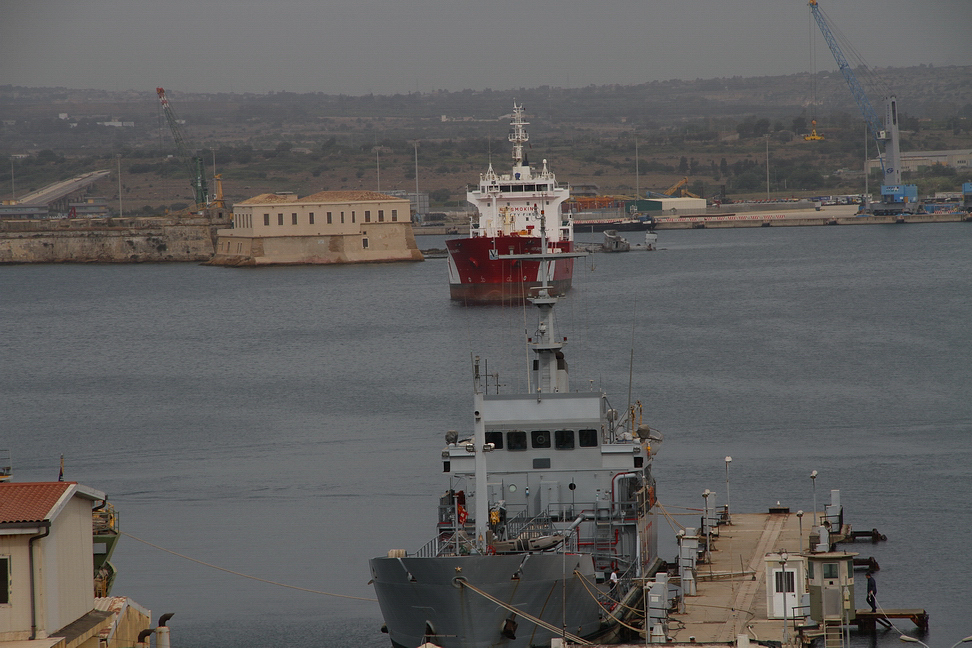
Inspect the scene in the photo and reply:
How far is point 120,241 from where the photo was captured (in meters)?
163

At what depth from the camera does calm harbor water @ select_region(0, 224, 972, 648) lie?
3020 cm

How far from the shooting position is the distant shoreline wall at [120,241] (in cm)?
16238

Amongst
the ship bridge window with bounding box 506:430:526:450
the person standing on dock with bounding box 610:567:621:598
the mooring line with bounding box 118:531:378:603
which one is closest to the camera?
the person standing on dock with bounding box 610:567:621:598

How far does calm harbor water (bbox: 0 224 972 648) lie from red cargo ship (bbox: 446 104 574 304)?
8.23 feet

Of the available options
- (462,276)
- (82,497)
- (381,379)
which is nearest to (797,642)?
(82,497)

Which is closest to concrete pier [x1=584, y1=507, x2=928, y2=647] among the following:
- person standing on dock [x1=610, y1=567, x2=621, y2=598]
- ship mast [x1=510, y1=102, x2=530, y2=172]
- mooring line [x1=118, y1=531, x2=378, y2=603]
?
person standing on dock [x1=610, y1=567, x2=621, y2=598]

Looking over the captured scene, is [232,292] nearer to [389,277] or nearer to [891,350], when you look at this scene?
[389,277]

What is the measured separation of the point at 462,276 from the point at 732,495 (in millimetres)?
58918

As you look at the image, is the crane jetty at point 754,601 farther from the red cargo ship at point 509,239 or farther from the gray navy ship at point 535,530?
the red cargo ship at point 509,239

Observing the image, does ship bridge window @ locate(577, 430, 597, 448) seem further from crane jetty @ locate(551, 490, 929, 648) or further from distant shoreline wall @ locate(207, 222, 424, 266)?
distant shoreline wall @ locate(207, 222, 424, 266)

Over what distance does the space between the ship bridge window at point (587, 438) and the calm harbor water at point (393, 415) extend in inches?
218

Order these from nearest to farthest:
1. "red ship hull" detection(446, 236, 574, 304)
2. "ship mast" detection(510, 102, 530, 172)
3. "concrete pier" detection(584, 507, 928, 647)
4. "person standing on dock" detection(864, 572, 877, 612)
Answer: "concrete pier" detection(584, 507, 928, 647), "person standing on dock" detection(864, 572, 877, 612), "red ship hull" detection(446, 236, 574, 304), "ship mast" detection(510, 102, 530, 172)

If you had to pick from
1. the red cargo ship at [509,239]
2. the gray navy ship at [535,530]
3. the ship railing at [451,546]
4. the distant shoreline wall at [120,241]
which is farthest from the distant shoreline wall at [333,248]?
the ship railing at [451,546]

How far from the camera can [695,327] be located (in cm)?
7569
